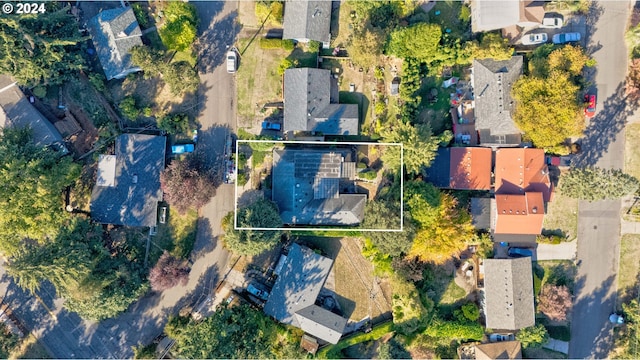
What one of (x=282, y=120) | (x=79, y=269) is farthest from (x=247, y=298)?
(x=282, y=120)

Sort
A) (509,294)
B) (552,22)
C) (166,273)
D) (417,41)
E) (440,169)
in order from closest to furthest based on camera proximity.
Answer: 1. (417,41)
2. (166,273)
3. (509,294)
4. (552,22)
5. (440,169)

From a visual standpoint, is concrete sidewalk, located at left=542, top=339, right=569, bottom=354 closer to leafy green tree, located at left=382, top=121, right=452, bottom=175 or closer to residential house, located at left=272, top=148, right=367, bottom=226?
leafy green tree, located at left=382, top=121, right=452, bottom=175

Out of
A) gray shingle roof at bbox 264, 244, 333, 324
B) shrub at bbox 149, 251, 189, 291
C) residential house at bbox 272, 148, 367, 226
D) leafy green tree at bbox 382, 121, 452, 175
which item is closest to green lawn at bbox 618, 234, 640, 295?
leafy green tree at bbox 382, 121, 452, 175

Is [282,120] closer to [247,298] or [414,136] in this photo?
[414,136]

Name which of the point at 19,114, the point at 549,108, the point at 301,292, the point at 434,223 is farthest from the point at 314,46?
the point at 19,114

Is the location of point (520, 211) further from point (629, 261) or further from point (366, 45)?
point (366, 45)

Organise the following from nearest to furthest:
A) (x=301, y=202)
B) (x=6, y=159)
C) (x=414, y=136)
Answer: (x=6, y=159) → (x=414, y=136) → (x=301, y=202)
